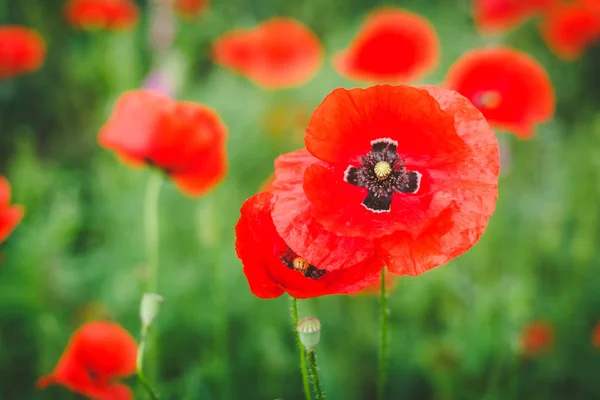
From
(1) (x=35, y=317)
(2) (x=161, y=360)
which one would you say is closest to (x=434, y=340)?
(2) (x=161, y=360)

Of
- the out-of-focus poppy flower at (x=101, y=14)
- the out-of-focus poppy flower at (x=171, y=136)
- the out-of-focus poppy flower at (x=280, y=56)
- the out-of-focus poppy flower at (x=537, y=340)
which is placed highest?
the out-of-focus poppy flower at (x=101, y=14)

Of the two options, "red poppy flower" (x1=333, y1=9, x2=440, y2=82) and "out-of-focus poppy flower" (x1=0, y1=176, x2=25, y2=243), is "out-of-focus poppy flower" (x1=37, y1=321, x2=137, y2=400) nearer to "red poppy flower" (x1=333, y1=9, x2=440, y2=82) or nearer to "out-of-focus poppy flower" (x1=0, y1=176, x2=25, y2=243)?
"out-of-focus poppy flower" (x1=0, y1=176, x2=25, y2=243)

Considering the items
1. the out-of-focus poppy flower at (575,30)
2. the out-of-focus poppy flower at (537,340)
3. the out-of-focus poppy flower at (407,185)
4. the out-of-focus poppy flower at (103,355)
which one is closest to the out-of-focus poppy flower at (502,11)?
the out-of-focus poppy flower at (575,30)

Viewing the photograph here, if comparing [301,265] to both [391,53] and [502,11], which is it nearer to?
[391,53]

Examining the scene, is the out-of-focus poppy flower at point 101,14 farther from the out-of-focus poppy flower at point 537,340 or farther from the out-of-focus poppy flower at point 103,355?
the out-of-focus poppy flower at point 537,340

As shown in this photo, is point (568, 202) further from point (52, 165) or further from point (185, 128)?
point (52, 165)
